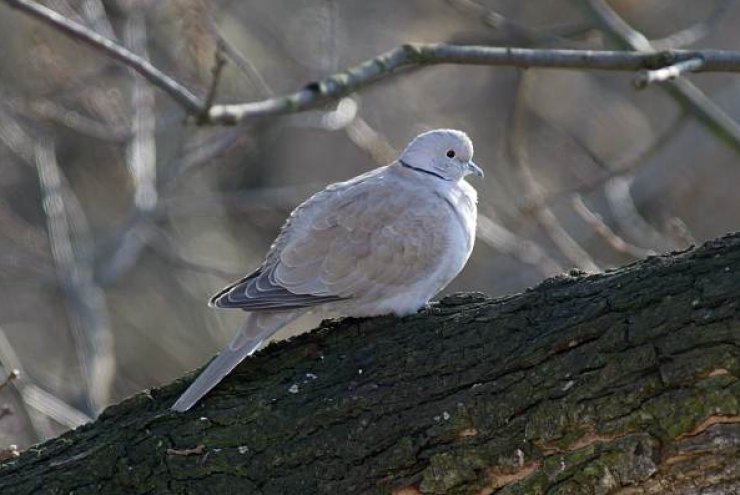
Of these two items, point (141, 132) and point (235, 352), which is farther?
point (141, 132)

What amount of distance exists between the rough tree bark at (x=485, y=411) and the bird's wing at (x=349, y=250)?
342 millimetres

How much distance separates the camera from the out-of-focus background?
665 centimetres

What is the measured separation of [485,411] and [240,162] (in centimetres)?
614

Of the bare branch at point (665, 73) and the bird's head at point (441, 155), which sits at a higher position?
the bird's head at point (441, 155)

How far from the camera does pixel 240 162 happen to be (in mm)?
9031

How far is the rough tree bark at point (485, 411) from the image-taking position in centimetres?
289

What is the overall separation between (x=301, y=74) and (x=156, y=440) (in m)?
4.95

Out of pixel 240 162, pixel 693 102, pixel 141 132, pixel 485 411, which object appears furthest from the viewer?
pixel 240 162

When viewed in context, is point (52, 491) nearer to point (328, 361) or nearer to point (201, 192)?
point (328, 361)

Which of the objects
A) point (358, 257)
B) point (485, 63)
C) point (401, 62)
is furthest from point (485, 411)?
point (401, 62)

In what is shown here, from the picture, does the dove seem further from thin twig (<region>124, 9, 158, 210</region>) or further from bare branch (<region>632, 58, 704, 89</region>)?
thin twig (<region>124, 9, 158, 210</region>)

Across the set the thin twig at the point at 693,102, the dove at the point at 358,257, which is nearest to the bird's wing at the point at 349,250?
the dove at the point at 358,257

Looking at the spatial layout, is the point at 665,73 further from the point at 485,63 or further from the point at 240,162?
the point at 240,162

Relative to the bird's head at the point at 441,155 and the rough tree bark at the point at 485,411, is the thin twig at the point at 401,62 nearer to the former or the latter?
the bird's head at the point at 441,155
